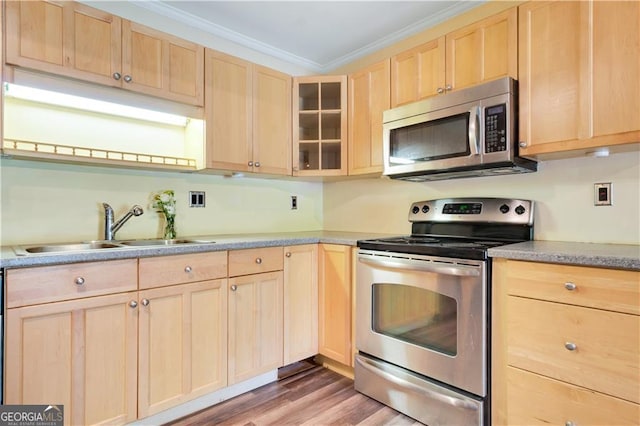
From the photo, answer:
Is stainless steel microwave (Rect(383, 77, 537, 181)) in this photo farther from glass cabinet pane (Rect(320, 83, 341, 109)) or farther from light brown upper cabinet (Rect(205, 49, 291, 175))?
light brown upper cabinet (Rect(205, 49, 291, 175))

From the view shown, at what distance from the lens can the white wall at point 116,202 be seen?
1735mm

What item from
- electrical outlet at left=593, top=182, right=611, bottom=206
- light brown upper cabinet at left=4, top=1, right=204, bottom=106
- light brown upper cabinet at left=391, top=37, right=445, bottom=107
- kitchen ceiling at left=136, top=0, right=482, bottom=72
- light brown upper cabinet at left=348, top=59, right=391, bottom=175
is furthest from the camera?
light brown upper cabinet at left=348, top=59, right=391, bottom=175

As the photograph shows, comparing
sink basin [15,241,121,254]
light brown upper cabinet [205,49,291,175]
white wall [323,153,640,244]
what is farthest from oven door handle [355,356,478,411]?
sink basin [15,241,121,254]

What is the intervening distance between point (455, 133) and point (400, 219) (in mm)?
Answer: 831

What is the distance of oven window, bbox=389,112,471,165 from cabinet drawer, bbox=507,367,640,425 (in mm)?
1105

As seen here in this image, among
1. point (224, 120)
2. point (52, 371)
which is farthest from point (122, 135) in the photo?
point (52, 371)

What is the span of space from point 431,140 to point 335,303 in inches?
47.2

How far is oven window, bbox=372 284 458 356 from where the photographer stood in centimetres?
165

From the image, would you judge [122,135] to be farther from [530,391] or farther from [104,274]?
[530,391]

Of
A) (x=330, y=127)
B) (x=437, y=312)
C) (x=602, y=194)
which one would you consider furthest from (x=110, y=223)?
(x=602, y=194)

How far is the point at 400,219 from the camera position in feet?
8.21

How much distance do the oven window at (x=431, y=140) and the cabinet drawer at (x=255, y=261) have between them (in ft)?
3.15

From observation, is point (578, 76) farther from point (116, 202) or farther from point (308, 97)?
point (116, 202)

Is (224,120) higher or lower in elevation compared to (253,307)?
higher
